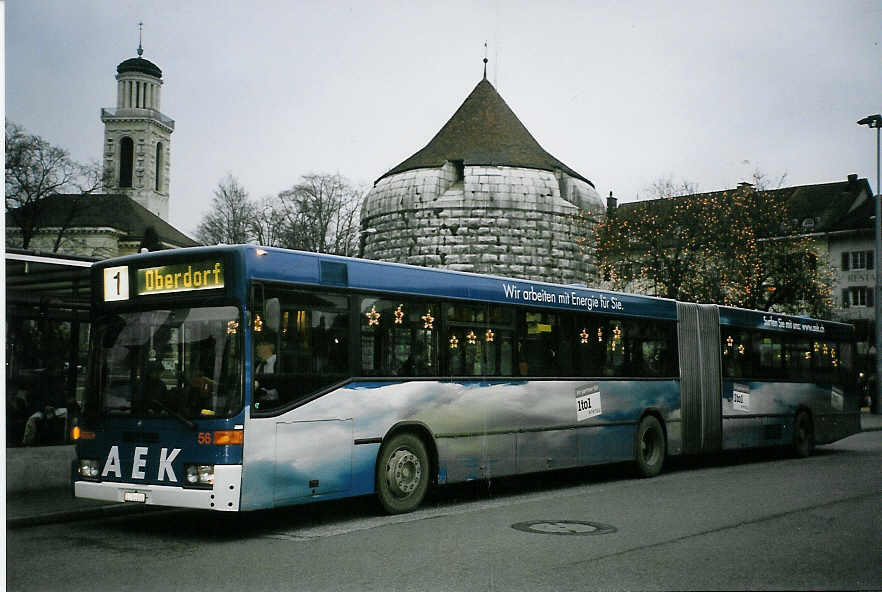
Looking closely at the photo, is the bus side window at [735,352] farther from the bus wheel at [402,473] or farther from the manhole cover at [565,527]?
the manhole cover at [565,527]

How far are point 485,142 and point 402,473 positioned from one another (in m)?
55.8

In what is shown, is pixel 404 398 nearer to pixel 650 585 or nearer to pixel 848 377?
pixel 650 585

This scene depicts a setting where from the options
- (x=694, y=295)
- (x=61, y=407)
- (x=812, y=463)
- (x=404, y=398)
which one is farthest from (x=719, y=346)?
(x=694, y=295)

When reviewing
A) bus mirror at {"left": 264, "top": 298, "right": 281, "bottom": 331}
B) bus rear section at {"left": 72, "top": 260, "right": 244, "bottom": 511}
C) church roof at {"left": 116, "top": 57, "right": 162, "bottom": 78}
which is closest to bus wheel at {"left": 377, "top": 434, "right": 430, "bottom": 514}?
bus mirror at {"left": 264, "top": 298, "right": 281, "bottom": 331}

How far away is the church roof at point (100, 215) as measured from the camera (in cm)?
4994

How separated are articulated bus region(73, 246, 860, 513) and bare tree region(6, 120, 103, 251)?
105 ft

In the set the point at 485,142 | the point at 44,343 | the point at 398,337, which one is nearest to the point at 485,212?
the point at 485,142

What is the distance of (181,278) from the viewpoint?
414 inches

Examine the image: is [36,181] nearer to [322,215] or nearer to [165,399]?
[322,215]

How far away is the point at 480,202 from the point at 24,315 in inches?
1883

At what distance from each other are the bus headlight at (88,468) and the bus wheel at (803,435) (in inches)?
596

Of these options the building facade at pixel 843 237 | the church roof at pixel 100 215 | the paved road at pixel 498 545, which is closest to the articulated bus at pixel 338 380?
the paved road at pixel 498 545

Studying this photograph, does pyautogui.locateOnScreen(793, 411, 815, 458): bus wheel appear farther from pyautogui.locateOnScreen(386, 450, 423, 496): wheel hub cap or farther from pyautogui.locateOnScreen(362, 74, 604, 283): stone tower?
pyautogui.locateOnScreen(362, 74, 604, 283): stone tower

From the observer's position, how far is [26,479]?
44.0ft
